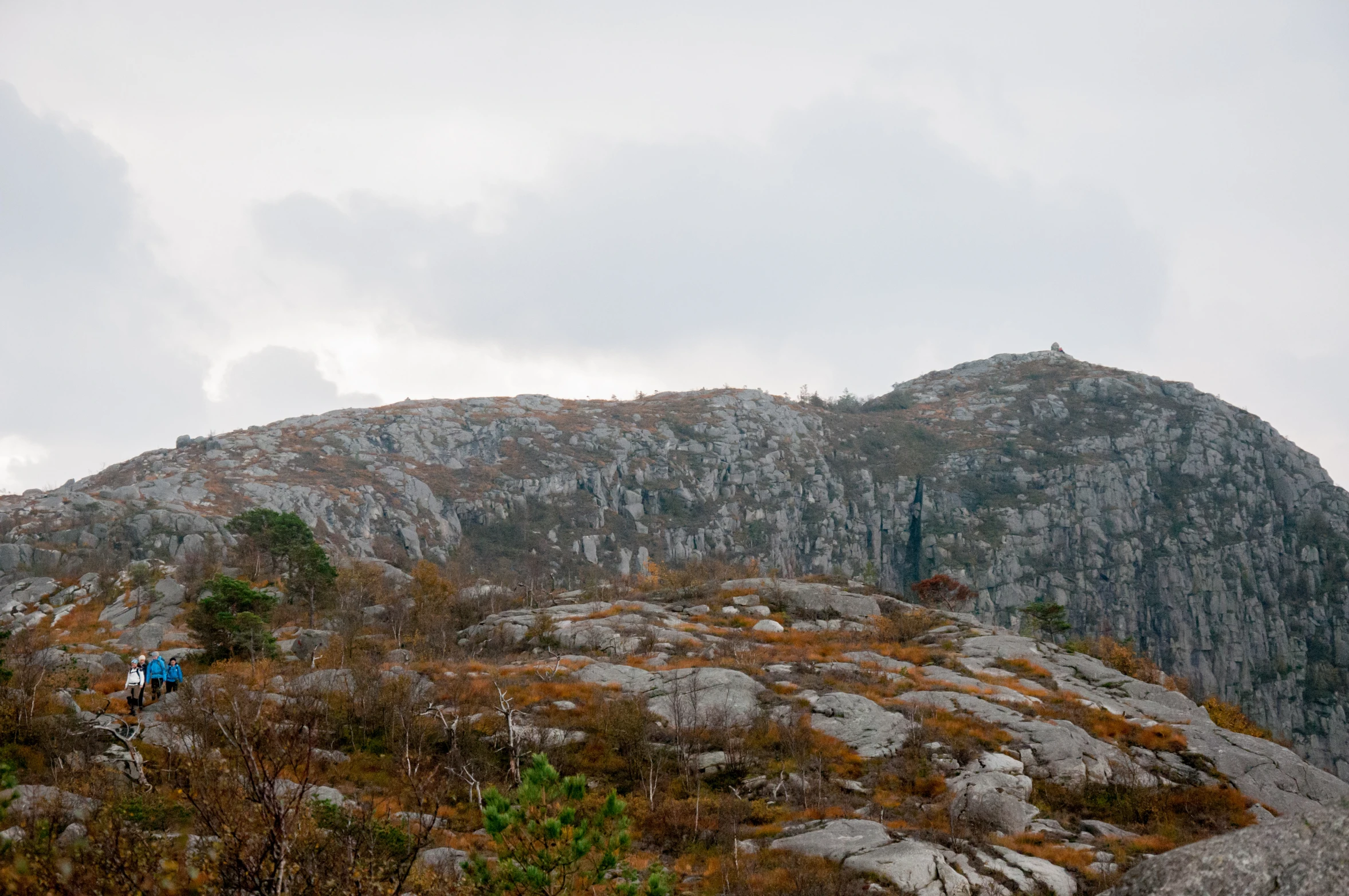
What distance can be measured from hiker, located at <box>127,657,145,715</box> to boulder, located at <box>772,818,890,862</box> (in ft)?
61.5

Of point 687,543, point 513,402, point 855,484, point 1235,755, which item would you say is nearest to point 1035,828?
point 1235,755

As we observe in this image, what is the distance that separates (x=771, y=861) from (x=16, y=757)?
1736cm

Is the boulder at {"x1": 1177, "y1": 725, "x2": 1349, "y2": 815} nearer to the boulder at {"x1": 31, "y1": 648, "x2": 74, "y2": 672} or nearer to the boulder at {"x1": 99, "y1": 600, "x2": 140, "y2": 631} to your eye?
the boulder at {"x1": 31, "y1": 648, "x2": 74, "y2": 672}

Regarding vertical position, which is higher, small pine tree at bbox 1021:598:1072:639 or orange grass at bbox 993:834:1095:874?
orange grass at bbox 993:834:1095:874

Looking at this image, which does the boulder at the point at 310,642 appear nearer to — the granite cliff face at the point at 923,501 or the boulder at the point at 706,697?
the boulder at the point at 706,697

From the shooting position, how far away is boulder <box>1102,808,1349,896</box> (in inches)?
180

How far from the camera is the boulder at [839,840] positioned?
14289 mm

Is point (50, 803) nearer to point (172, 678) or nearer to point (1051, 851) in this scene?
point (172, 678)

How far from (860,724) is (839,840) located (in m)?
9.91

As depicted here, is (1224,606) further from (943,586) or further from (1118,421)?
(943,586)

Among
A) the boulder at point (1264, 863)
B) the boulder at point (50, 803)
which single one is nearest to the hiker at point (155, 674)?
the boulder at point (50, 803)

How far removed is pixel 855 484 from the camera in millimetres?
135375

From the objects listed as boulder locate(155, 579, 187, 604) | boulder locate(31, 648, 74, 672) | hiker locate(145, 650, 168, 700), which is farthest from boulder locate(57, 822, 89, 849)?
boulder locate(155, 579, 187, 604)

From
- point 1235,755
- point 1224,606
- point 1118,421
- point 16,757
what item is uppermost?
point 1118,421
